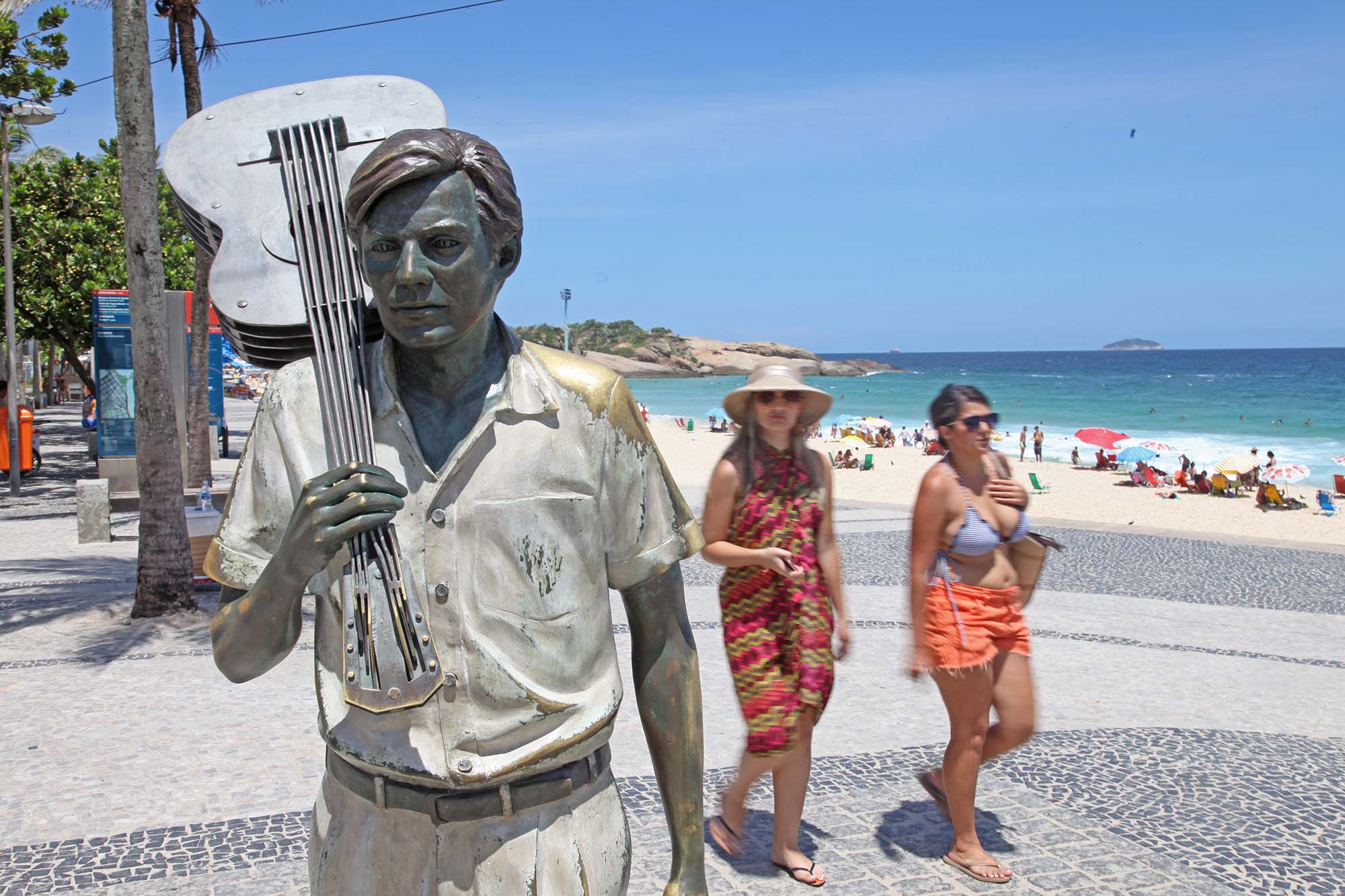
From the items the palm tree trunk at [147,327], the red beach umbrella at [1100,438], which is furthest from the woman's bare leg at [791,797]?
the red beach umbrella at [1100,438]

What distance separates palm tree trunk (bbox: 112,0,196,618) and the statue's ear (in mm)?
→ 7212

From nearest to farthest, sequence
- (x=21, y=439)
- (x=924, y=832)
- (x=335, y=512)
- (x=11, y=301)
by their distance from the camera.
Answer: (x=335, y=512) < (x=924, y=832) < (x=11, y=301) < (x=21, y=439)

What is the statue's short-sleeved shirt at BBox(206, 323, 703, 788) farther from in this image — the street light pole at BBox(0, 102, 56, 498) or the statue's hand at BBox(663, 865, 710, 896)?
the street light pole at BBox(0, 102, 56, 498)

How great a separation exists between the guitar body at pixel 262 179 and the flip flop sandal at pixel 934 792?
363cm

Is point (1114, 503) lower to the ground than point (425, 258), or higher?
lower

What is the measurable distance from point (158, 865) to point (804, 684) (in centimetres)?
245

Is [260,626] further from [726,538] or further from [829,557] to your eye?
[829,557]

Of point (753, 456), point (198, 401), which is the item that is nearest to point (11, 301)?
point (198, 401)

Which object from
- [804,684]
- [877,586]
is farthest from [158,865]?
[877,586]

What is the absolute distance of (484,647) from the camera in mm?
1405

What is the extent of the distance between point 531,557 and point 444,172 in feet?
1.66

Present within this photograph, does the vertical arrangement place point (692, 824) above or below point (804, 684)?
above

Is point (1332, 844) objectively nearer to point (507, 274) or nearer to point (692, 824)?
point (692, 824)

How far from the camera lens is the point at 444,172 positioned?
141cm
